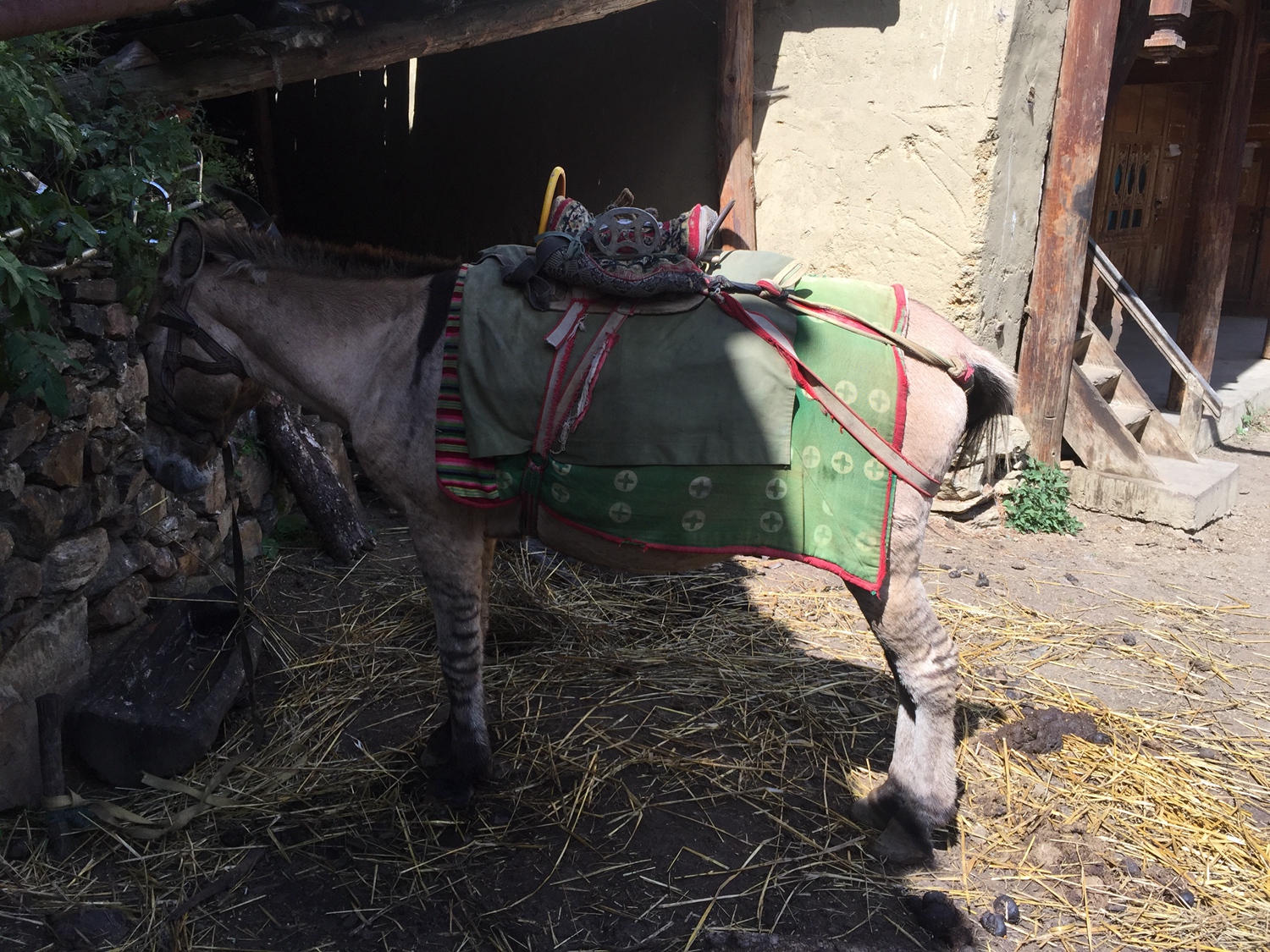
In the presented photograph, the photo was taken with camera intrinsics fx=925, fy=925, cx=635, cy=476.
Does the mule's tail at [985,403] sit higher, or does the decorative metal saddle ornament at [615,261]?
the decorative metal saddle ornament at [615,261]

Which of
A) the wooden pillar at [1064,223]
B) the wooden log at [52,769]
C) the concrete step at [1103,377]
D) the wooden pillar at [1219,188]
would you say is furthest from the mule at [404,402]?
the wooden pillar at [1219,188]

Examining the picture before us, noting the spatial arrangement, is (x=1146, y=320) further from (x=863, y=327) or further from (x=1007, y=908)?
(x=1007, y=908)

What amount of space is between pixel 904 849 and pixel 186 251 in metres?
2.86

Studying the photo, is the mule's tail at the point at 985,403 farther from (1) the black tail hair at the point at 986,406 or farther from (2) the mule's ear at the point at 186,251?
(2) the mule's ear at the point at 186,251

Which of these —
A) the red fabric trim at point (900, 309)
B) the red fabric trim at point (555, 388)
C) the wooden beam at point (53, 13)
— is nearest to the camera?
the wooden beam at point (53, 13)

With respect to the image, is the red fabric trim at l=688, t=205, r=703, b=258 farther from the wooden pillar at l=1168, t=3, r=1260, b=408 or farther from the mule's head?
the wooden pillar at l=1168, t=3, r=1260, b=408

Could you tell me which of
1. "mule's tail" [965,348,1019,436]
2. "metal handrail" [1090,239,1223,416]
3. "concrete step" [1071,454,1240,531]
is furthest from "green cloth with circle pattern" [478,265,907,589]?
"metal handrail" [1090,239,1223,416]

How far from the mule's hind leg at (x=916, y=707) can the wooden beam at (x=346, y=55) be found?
3.22 m

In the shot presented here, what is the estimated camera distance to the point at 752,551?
2.69m

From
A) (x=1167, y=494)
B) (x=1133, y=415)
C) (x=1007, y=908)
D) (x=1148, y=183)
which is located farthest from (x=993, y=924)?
(x=1148, y=183)

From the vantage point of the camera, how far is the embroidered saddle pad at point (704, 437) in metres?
2.63

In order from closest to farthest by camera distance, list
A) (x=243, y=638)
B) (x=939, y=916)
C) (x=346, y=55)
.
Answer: (x=939, y=916), (x=243, y=638), (x=346, y=55)

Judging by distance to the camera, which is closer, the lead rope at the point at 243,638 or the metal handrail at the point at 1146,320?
the lead rope at the point at 243,638

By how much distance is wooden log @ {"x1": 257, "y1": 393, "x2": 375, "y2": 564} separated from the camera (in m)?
4.70
